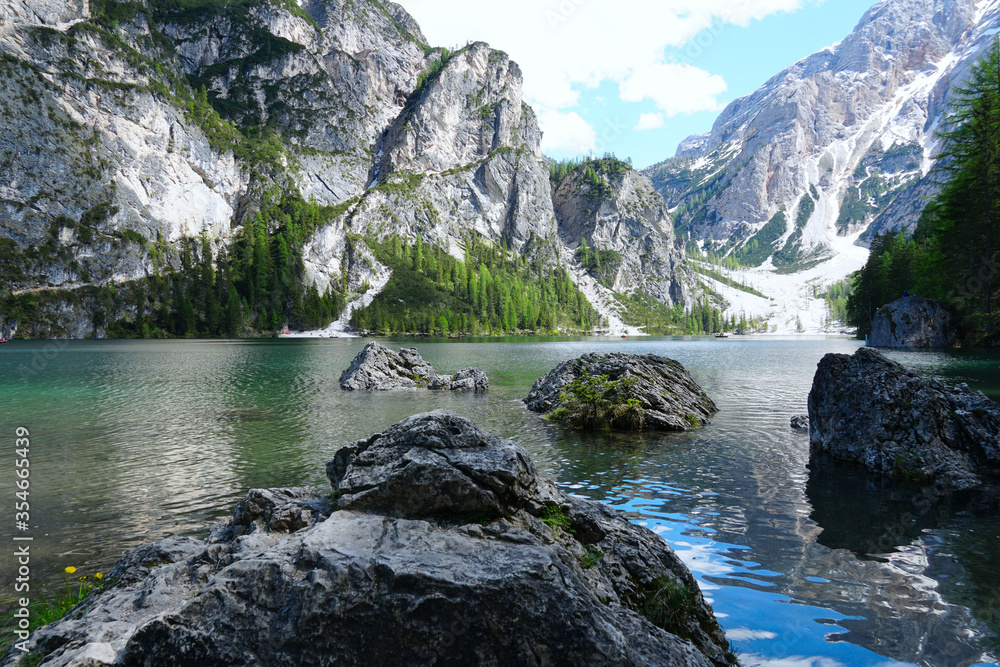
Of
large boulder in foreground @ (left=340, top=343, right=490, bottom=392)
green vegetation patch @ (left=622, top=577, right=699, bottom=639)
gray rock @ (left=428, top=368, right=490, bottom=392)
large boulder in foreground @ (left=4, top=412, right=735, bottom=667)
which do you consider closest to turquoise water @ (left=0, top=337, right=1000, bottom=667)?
green vegetation patch @ (left=622, top=577, right=699, bottom=639)

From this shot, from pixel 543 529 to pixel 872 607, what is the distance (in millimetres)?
5555

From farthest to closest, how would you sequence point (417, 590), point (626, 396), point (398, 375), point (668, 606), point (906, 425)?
point (398, 375) → point (626, 396) → point (906, 425) → point (668, 606) → point (417, 590)

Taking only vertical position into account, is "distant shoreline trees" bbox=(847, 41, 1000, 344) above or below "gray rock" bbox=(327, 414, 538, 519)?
above

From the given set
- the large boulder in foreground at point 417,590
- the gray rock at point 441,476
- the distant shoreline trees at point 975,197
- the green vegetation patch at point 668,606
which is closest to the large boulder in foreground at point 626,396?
the large boulder in foreground at point 417,590

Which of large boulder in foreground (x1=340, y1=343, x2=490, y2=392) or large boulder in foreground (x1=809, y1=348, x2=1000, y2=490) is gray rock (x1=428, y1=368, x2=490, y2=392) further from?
large boulder in foreground (x1=809, y1=348, x2=1000, y2=490)

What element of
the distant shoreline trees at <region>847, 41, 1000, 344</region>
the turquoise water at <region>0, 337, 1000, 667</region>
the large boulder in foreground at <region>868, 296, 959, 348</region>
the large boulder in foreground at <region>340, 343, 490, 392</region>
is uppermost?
the distant shoreline trees at <region>847, 41, 1000, 344</region>

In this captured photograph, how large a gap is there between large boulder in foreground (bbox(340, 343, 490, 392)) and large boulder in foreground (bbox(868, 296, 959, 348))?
67.4m

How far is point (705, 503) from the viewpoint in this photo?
12469 millimetres

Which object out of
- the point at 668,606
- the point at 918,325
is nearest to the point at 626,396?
the point at 668,606

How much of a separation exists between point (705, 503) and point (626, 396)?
11.2 m

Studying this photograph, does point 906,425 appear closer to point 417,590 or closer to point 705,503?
point 705,503

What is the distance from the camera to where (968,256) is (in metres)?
44.9

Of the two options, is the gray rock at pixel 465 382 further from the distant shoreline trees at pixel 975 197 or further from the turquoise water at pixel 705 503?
the distant shoreline trees at pixel 975 197

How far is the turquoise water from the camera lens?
6906mm
